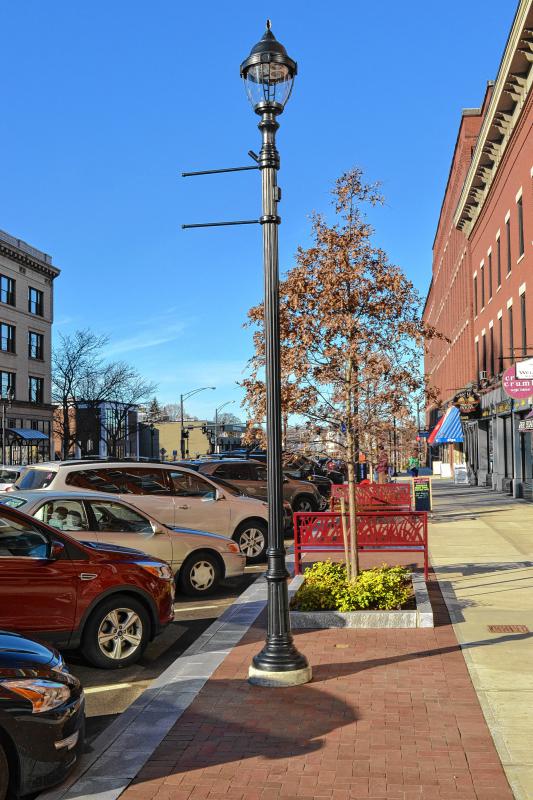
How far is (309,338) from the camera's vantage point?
10.2 metres

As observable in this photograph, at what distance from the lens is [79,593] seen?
747cm

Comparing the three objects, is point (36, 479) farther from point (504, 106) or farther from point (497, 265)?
point (497, 265)

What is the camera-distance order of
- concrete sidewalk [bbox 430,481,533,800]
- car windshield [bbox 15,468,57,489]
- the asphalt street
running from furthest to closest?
car windshield [bbox 15,468,57,489]
the asphalt street
concrete sidewalk [bbox 430,481,533,800]

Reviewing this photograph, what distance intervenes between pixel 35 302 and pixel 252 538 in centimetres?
5105

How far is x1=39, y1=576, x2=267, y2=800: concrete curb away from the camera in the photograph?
4889mm

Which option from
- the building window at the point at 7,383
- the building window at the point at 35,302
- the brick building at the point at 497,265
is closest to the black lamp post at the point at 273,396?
the brick building at the point at 497,265

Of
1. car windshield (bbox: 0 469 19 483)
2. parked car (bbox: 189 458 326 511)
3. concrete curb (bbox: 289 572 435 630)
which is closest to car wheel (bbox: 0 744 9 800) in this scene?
concrete curb (bbox: 289 572 435 630)

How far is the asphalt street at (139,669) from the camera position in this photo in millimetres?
6645

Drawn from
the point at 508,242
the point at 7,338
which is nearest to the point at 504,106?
the point at 508,242

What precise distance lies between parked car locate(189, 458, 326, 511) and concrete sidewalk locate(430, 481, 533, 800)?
346 centimetres

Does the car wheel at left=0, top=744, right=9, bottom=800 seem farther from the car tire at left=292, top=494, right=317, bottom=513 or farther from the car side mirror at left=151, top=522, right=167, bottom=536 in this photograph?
the car tire at left=292, top=494, right=317, bottom=513

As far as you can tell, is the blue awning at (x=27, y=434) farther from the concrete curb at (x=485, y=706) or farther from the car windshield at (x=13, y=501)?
the concrete curb at (x=485, y=706)

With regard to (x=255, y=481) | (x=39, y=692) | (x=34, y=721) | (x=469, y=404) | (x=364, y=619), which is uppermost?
(x=469, y=404)

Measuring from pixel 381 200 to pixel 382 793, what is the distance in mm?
7765
